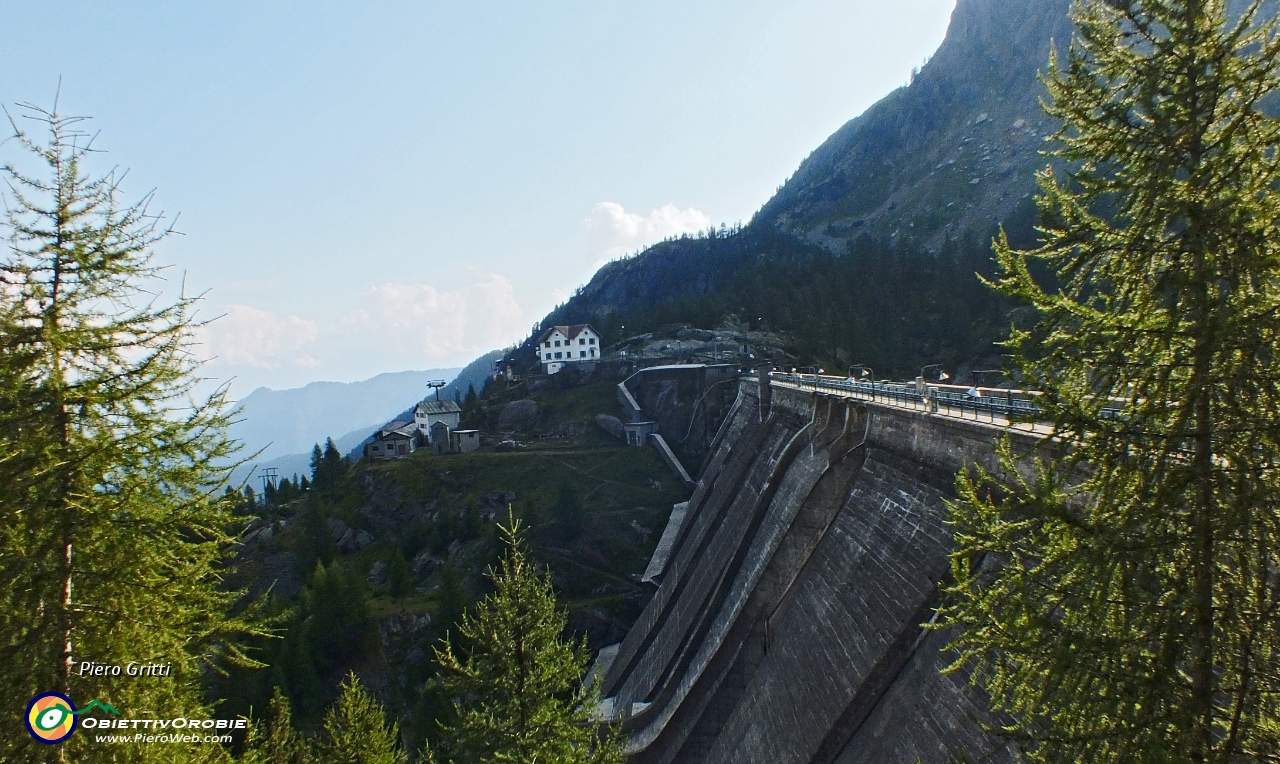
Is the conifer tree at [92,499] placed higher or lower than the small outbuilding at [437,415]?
higher

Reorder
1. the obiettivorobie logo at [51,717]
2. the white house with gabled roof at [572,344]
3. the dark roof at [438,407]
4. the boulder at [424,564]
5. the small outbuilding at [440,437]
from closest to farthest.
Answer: the obiettivorobie logo at [51,717]
the boulder at [424,564]
the small outbuilding at [440,437]
the dark roof at [438,407]
the white house with gabled roof at [572,344]

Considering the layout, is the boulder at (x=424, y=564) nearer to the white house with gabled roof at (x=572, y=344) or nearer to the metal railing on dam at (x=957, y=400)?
the metal railing on dam at (x=957, y=400)

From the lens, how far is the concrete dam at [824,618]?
14.4 meters

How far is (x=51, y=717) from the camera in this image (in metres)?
6.39

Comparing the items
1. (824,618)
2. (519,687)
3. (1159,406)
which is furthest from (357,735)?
(1159,406)

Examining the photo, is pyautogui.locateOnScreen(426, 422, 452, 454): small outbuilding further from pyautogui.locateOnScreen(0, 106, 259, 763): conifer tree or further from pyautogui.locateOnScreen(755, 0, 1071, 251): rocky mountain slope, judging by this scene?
pyautogui.locateOnScreen(755, 0, 1071, 251): rocky mountain slope

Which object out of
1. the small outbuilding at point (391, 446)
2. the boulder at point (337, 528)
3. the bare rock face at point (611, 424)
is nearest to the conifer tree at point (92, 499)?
the boulder at point (337, 528)

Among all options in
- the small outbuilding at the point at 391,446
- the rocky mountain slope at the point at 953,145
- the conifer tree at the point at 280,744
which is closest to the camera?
the conifer tree at the point at 280,744

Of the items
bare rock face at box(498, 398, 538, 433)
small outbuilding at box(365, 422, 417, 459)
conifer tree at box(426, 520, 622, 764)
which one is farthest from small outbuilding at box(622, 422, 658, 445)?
conifer tree at box(426, 520, 622, 764)

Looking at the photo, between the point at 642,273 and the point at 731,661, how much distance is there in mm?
145033

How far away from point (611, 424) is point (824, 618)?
53237 mm

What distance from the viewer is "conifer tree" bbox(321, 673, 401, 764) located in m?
18.4

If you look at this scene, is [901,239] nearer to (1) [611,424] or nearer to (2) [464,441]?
(1) [611,424]

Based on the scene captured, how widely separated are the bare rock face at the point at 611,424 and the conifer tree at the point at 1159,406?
6529 cm
